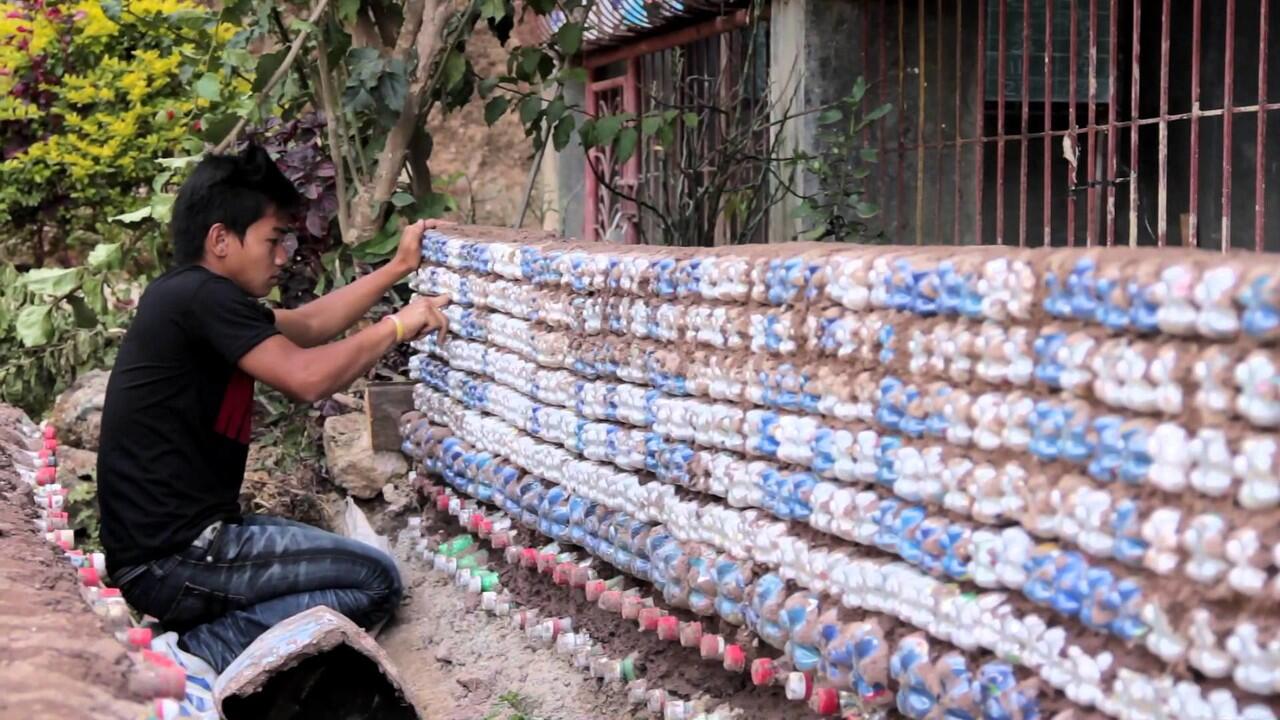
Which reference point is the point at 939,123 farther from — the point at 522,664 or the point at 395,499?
the point at 522,664

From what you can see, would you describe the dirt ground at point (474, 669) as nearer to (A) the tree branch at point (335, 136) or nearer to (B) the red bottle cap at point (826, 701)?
(B) the red bottle cap at point (826, 701)

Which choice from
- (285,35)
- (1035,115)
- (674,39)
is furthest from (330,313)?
(1035,115)

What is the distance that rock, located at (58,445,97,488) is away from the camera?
5641mm

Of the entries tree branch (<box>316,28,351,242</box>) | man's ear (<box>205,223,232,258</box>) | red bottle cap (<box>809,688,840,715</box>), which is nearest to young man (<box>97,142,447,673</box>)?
man's ear (<box>205,223,232,258</box>)

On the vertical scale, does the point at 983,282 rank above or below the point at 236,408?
above

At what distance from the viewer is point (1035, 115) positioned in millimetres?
6844

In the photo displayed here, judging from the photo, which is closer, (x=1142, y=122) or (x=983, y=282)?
(x=983, y=282)

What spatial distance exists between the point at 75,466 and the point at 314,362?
8.41 ft

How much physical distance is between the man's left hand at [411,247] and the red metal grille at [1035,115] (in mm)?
2040

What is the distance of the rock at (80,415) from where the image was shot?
5855 millimetres

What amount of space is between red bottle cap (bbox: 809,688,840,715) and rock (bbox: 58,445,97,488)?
3.85 m

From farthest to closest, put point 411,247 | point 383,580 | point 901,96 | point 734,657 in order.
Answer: point 901,96 < point 411,247 < point 383,580 < point 734,657

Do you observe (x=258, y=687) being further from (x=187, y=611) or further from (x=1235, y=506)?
(x=1235, y=506)

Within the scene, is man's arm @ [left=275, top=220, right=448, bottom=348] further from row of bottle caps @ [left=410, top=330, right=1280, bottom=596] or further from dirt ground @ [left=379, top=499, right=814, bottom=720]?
dirt ground @ [left=379, top=499, right=814, bottom=720]
